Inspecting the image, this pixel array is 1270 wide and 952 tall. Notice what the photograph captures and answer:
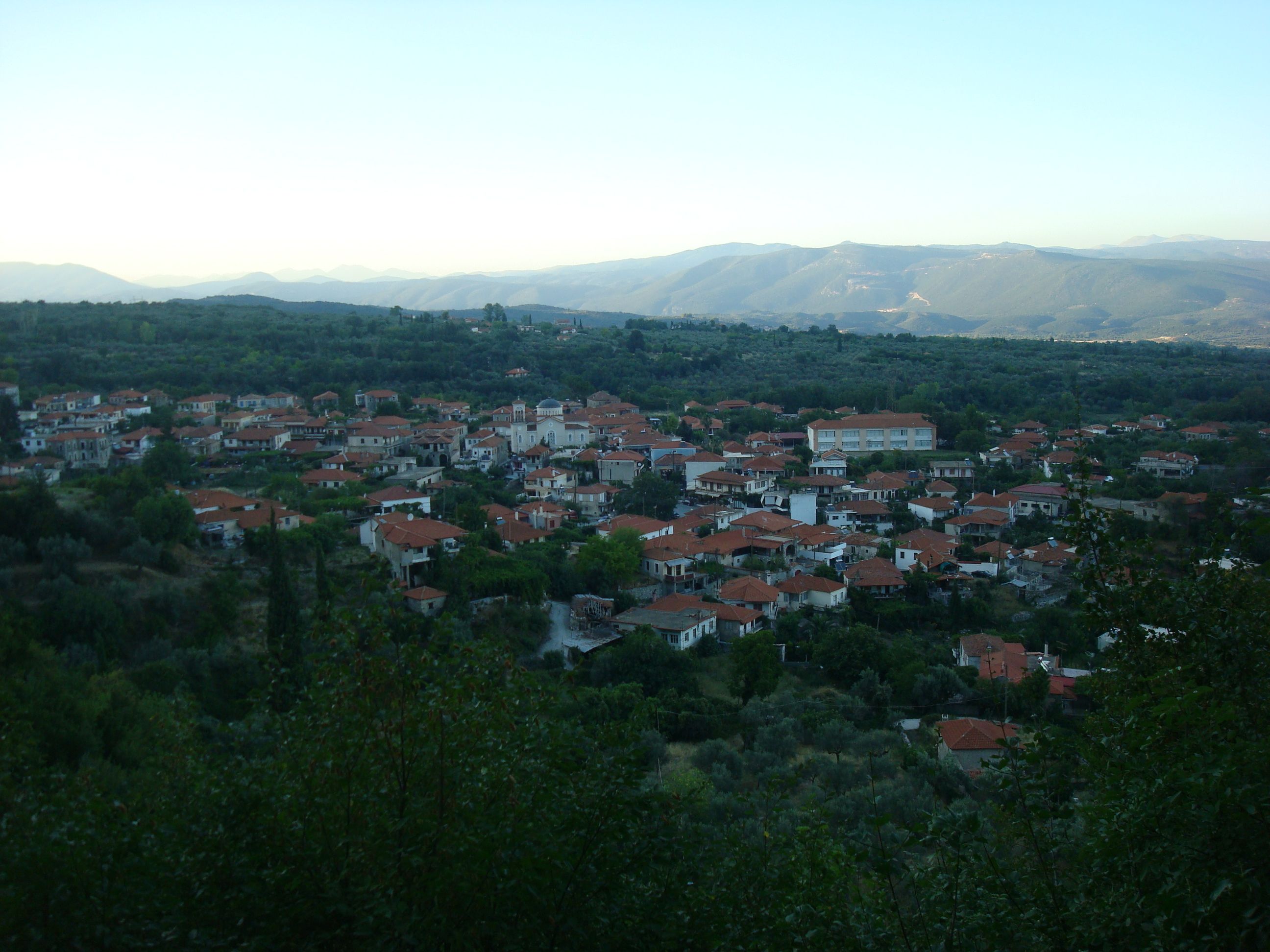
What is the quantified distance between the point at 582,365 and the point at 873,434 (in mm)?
18760

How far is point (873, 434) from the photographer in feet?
102

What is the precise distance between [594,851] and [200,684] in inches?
375

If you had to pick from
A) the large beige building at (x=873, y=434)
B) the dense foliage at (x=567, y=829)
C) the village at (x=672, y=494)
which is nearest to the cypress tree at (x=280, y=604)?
the village at (x=672, y=494)

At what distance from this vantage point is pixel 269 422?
29188 millimetres

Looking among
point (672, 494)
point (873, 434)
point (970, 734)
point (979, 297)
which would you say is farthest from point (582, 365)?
point (979, 297)

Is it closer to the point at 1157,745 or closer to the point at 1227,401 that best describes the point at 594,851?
the point at 1157,745

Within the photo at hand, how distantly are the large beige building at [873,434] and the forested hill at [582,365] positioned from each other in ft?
12.4

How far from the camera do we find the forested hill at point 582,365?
35.4m

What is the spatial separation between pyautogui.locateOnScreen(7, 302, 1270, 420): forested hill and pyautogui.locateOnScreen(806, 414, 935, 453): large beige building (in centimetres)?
376

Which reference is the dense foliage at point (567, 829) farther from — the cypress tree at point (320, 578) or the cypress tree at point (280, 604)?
the cypress tree at point (280, 604)

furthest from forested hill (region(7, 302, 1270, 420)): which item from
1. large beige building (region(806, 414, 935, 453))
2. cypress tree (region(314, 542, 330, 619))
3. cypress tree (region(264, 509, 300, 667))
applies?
cypress tree (region(264, 509, 300, 667))

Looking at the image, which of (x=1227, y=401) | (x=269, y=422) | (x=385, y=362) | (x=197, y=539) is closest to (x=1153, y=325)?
(x=1227, y=401)

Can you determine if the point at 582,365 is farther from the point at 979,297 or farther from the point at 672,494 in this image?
the point at 979,297

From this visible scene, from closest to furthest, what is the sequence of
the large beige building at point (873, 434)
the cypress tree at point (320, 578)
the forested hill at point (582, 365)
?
1. the cypress tree at point (320, 578)
2. the large beige building at point (873, 434)
3. the forested hill at point (582, 365)
